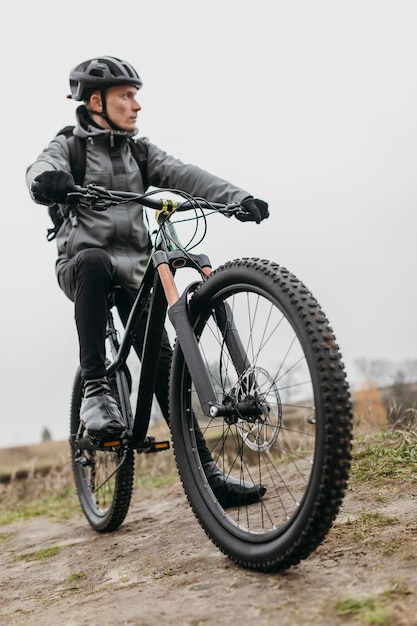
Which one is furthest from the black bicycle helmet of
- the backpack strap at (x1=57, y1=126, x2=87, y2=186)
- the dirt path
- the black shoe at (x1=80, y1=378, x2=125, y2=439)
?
the dirt path

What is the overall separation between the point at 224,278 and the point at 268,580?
3.30 feet

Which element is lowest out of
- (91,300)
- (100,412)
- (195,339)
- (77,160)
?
(100,412)

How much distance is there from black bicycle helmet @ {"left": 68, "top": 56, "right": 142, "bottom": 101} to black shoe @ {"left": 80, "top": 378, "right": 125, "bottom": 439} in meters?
1.51

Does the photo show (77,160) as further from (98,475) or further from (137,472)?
(137,472)

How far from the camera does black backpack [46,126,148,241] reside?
11.0ft

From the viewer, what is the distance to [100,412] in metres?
2.99

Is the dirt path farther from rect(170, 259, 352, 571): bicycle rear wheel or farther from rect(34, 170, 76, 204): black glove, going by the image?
rect(34, 170, 76, 204): black glove

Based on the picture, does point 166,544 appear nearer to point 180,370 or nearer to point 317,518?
point 180,370

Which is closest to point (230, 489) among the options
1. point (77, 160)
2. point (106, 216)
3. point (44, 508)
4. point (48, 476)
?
point (106, 216)

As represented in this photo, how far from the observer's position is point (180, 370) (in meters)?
2.54

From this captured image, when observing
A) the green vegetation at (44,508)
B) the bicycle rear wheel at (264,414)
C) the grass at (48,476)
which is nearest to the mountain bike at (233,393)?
the bicycle rear wheel at (264,414)

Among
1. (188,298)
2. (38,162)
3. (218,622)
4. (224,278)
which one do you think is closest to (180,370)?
(188,298)

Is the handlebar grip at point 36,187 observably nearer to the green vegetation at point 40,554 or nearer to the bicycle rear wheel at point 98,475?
the bicycle rear wheel at point 98,475

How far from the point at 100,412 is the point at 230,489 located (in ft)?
2.27
